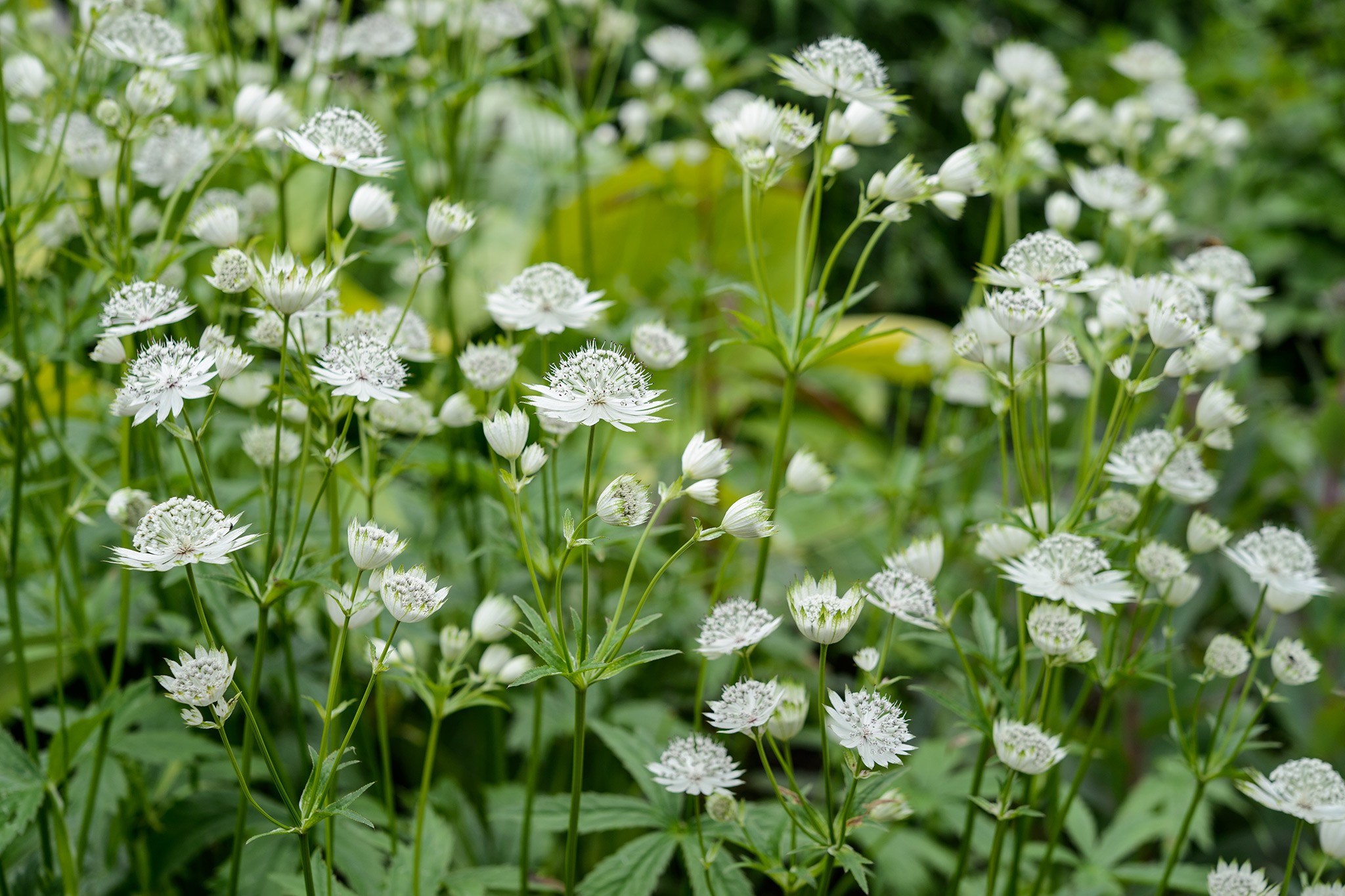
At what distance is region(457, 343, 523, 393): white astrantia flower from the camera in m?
0.98

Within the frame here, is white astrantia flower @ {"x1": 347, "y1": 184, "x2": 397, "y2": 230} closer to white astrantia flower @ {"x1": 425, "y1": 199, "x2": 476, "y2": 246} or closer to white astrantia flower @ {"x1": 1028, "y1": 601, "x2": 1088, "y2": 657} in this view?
white astrantia flower @ {"x1": 425, "y1": 199, "x2": 476, "y2": 246}

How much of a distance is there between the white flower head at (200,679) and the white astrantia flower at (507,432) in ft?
0.79

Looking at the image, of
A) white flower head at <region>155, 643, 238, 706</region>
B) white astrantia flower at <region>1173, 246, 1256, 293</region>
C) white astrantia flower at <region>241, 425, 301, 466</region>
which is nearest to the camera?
white flower head at <region>155, 643, 238, 706</region>

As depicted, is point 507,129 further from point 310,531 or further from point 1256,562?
point 1256,562

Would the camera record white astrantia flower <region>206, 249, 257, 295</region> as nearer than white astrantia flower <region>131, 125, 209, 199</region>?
Yes

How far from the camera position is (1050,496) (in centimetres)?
95

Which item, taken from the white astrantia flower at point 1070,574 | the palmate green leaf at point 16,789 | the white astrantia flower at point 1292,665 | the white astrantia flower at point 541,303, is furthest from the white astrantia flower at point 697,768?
the palmate green leaf at point 16,789

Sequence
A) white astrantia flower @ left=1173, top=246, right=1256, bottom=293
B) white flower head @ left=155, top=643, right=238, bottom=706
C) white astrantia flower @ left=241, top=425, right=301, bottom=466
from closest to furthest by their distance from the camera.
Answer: white flower head @ left=155, top=643, right=238, bottom=706 → white astrantia flower @ left=241, top=425, right=301, bottom=466 → white astrantia flower @ left=1173, top=246, right=1256, bottom=293

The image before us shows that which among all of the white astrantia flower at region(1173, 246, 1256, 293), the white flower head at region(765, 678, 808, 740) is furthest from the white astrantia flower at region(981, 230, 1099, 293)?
the white flower head at region(765, 678, 808, 740)

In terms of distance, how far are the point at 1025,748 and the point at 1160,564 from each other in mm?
246

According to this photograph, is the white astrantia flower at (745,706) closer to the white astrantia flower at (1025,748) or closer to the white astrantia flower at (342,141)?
the white astrantia flower at (1025,748)

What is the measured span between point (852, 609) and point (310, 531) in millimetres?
743

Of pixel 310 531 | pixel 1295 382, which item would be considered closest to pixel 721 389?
pixel 310 531

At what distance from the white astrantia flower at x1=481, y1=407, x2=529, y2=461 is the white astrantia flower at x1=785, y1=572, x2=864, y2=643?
0.78 feet
